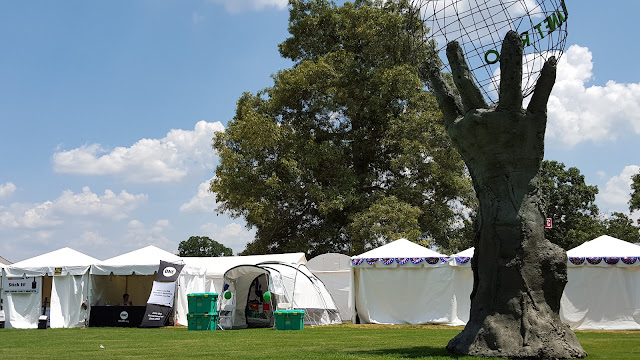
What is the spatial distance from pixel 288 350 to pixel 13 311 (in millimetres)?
17160

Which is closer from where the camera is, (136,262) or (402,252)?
(402,252)

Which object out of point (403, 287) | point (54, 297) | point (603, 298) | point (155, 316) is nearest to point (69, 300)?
point (54, 297)

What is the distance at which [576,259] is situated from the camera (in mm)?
21750

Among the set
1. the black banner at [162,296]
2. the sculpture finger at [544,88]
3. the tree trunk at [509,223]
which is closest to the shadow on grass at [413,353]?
the tree trunk at [509,223]

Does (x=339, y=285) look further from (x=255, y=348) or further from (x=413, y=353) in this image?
(x=413, y=353)

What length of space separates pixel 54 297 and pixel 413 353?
729 inches

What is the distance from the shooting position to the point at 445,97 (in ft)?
40.6

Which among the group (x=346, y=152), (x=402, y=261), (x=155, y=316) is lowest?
(x=155, y=316)

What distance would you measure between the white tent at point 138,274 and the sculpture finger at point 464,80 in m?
16.7

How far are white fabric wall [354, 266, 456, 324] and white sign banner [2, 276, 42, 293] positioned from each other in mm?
12674

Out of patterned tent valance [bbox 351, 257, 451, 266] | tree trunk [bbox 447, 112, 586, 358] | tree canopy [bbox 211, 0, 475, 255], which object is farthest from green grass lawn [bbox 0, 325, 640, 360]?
tree canopy [bbox 211, 0, 475, 255]

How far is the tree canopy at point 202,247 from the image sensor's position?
222 feet

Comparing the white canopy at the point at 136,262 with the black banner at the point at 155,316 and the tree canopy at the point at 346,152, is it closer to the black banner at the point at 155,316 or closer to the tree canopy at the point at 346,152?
the black banner at the point at 155,316

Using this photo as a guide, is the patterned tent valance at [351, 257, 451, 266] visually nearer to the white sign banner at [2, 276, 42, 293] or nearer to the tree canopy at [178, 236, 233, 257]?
the white sign banner at [2, 276, 42, 293]
